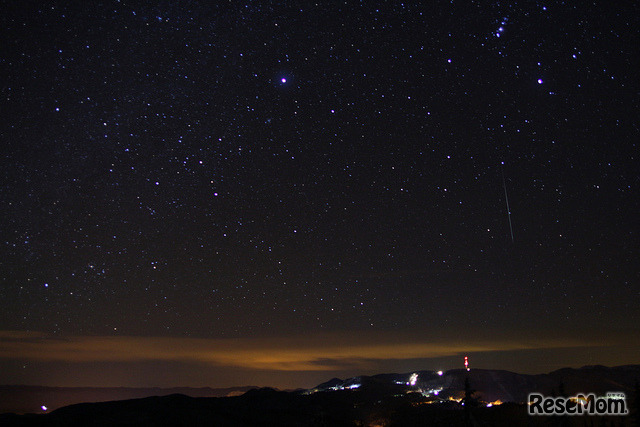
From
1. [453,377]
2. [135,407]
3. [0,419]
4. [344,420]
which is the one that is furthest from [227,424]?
[453,377]

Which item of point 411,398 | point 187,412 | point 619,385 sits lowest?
point 619,385

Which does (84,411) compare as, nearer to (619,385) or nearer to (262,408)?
(262,408)

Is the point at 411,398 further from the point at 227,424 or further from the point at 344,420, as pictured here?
the point at 227,424

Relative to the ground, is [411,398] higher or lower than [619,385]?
higher

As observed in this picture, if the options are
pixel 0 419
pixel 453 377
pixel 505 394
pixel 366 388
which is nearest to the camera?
pixel 0 419

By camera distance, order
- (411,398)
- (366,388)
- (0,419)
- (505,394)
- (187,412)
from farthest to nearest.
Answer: (505,394), (366,388), (411,398), (187,412), (0,419)

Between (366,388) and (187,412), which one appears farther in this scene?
(366,388)

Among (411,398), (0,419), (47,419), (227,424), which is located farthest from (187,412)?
(411,398)

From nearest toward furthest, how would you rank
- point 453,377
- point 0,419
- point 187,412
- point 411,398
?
1. point 0,419
2. point 187,412
3. point 411,398
4. point 453,377

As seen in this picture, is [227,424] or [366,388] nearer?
[227,424]
